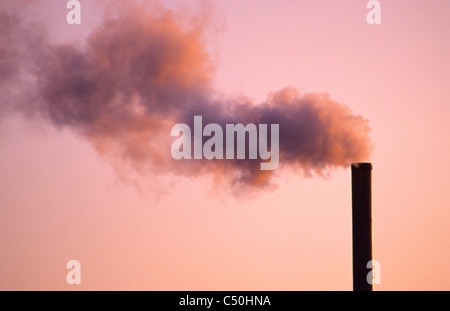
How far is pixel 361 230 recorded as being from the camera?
11.7 m

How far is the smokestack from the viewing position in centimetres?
1170

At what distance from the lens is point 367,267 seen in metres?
11.7

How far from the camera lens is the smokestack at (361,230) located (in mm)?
11695
